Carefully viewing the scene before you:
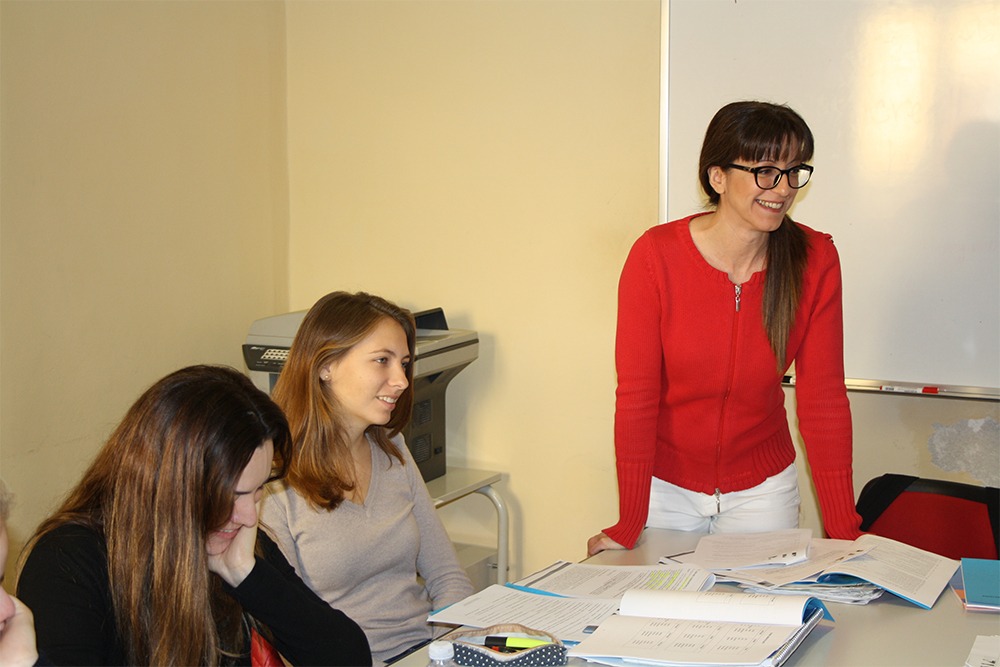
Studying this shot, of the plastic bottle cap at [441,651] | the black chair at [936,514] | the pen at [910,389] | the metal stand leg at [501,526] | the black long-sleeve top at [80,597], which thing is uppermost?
the pen at [910,389]

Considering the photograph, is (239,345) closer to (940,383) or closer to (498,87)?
(498,87)

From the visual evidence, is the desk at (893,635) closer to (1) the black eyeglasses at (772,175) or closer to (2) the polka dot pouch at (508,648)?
(2) the polka dot pouch at (508,648)

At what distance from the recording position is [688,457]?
213 centimetres

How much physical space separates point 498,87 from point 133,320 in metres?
1.29

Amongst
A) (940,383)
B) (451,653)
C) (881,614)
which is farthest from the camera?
(940,383)

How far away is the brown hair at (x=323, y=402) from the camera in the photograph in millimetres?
1904

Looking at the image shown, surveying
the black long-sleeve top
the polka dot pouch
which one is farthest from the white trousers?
the black long-sleeve top

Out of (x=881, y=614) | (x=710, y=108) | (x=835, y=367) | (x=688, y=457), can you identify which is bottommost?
(x=881, y=614)

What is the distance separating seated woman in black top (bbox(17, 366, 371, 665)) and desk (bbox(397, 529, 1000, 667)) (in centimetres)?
35

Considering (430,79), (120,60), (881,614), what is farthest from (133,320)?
(881,614)

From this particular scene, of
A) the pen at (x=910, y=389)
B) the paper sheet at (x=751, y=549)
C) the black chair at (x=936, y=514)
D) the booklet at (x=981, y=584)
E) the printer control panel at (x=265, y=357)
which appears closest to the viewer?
the booklet at (x=981, y=584)

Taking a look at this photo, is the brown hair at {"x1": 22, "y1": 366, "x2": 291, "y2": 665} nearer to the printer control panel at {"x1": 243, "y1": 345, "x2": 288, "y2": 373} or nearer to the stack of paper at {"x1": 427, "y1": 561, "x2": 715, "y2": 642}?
the stack of paper at {"x1": 427, "y1": 561, "x2": 715, "y2": 642}

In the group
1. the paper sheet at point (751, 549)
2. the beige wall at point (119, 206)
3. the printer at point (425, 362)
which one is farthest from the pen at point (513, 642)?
the beige wall at point (119, 206)

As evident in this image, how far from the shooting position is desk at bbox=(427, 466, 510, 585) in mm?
3066
